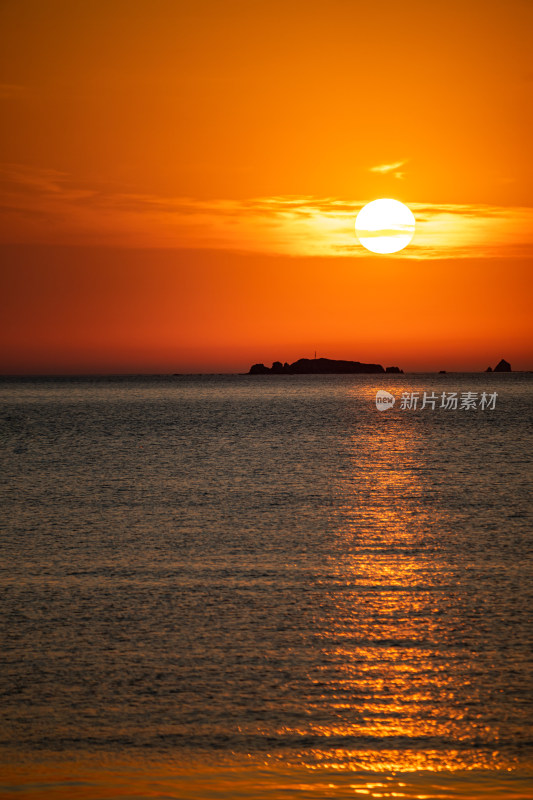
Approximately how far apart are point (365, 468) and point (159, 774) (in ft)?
137

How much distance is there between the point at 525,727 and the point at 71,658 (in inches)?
318

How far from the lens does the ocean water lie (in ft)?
33.8

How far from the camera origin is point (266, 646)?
15352mm

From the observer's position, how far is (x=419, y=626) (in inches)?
648

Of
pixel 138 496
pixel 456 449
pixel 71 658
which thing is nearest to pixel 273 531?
pixel 138 496

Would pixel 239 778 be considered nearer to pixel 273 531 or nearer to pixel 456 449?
pixel 273 531

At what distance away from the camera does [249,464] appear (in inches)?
2149

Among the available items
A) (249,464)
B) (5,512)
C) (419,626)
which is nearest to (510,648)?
(419,626)

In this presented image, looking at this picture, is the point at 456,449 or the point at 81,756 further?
the point at 456,449

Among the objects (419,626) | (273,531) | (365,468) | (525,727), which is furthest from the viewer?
(365,468)

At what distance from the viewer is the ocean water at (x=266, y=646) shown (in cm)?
1030

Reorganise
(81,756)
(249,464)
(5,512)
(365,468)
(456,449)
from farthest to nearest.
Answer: (456,449) → (249,464) → (365,468) → (5,512) → (81,756)

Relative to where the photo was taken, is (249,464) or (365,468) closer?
(365,468)

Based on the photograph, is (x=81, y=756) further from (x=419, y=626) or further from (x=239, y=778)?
(x=419, y=626)
